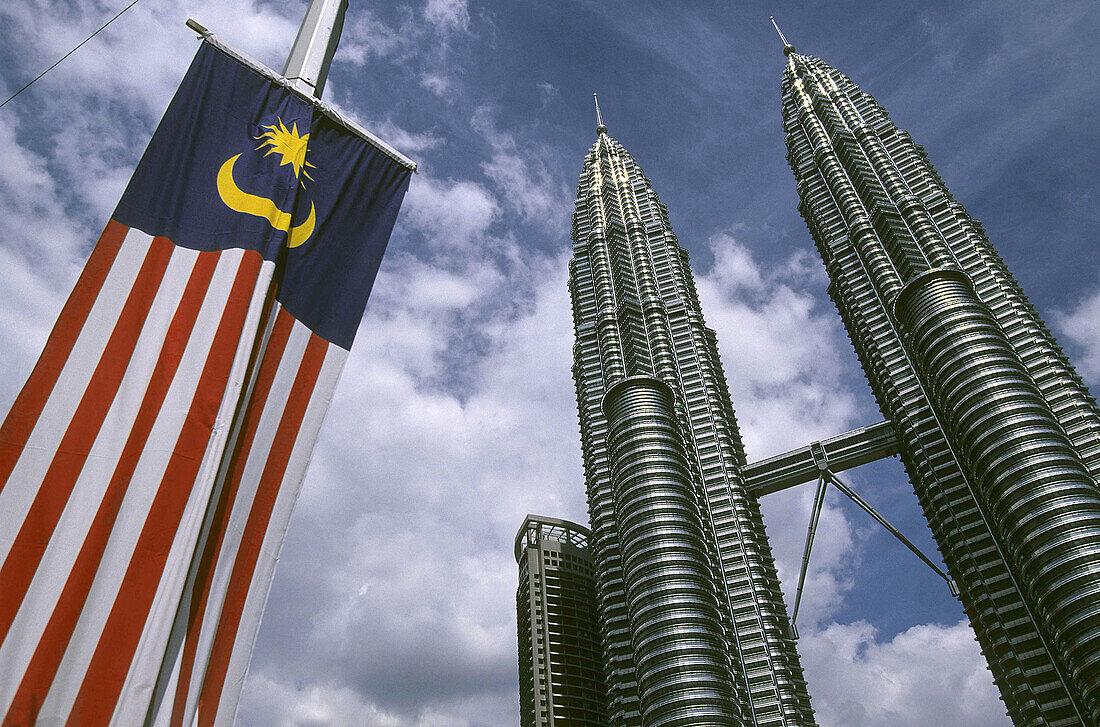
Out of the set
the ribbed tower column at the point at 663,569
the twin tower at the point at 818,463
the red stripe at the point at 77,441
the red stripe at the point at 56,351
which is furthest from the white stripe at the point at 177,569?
the twin tower at the point at 818,463

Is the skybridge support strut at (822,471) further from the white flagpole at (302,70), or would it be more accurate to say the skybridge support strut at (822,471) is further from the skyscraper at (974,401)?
the white flagpole at (302,70)

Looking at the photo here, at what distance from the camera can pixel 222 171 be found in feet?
36.0

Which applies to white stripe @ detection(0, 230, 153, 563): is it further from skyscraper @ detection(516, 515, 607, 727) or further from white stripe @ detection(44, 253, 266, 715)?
skyscraper @ detection(516, 515, 607, 727)

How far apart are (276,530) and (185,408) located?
83.9 inches

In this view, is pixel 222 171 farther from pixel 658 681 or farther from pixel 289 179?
pixel 658 681

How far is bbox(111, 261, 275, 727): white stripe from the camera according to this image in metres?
7.71

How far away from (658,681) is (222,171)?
10931 centimetres

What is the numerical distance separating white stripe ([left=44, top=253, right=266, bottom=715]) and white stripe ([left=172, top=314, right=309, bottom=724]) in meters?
1.17

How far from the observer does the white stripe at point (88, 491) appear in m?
7.24

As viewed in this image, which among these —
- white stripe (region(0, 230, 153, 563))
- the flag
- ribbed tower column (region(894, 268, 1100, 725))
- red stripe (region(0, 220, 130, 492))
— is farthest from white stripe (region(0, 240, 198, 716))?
ribbed tower column (region(894, 268, 1100, 725))

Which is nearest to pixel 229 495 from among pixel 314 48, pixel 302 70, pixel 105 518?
pixel 105 518

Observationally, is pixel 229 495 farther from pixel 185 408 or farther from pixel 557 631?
pixel 557 631

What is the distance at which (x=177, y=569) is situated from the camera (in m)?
8.38

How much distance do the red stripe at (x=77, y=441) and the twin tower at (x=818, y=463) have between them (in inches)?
4213
